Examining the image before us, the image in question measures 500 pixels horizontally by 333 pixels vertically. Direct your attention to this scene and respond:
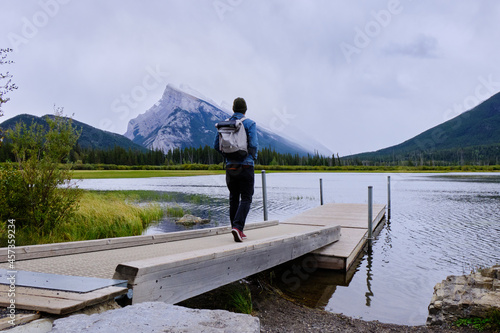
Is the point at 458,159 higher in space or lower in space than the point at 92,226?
higher

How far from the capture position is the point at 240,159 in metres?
5.73

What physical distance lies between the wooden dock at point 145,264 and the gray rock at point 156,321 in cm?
22

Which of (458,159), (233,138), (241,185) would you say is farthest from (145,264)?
(458,159)

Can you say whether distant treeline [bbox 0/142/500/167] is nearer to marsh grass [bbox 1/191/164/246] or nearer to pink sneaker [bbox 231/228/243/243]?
marsh grass [bbox 1/191/164/246]

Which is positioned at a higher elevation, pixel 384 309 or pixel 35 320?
pixel 35 320

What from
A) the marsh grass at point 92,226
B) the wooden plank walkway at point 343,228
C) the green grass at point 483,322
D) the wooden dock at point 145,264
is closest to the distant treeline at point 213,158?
the marsh grass at point 92,226

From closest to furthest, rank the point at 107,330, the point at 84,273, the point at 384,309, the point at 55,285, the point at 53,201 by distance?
the point at 107,330 → the point at 55,285 → the point at 84,273 → the point at 384,309 → the point at 53,201

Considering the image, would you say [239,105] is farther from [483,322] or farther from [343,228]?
[343,228]

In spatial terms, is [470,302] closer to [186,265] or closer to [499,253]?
[186,265]

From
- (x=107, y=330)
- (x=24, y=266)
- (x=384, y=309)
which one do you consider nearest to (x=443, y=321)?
(x=384, y=309)

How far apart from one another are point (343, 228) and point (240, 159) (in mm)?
6695

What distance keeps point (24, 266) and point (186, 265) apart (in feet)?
6.08

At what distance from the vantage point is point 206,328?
2416 millimetres

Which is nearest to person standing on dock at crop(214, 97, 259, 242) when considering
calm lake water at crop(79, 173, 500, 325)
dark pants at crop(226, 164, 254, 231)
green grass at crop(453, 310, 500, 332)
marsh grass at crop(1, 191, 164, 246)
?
dark pants at crop(226, 164, 254, 231)
